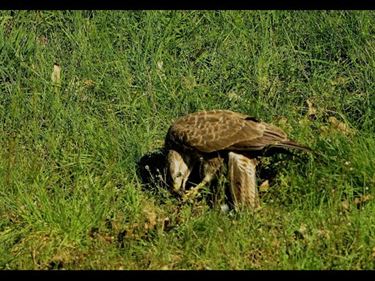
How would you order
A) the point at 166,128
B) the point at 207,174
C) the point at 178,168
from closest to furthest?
the point at 207,174 → the point at 178,168 → the point at 166,128

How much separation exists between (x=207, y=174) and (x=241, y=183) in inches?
13.8

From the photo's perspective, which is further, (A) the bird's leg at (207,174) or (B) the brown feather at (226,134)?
(A) the bird's leg at (207,174)

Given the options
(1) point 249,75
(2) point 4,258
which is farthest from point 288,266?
(1) point 249,75

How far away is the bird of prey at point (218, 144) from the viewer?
6.32m

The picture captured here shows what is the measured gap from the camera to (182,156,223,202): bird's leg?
21.2 ft

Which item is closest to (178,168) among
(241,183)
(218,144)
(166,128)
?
(218,144)

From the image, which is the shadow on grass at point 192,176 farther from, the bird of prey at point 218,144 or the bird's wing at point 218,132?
the bird's wing at point 218,132

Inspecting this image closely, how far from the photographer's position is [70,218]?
6.19m

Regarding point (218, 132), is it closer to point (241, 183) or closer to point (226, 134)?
point (226, 134)

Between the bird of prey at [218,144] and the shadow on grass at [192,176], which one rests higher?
the bird of prey at [218,144]

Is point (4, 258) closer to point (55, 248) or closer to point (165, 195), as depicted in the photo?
point (55, 248)

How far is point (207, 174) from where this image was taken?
6523 mm

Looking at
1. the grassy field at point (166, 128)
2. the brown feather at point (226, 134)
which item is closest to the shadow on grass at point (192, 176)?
the grassy field at point (166, 128)

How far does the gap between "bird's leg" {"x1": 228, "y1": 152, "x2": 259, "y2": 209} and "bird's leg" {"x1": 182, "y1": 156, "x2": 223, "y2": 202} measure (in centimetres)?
14
